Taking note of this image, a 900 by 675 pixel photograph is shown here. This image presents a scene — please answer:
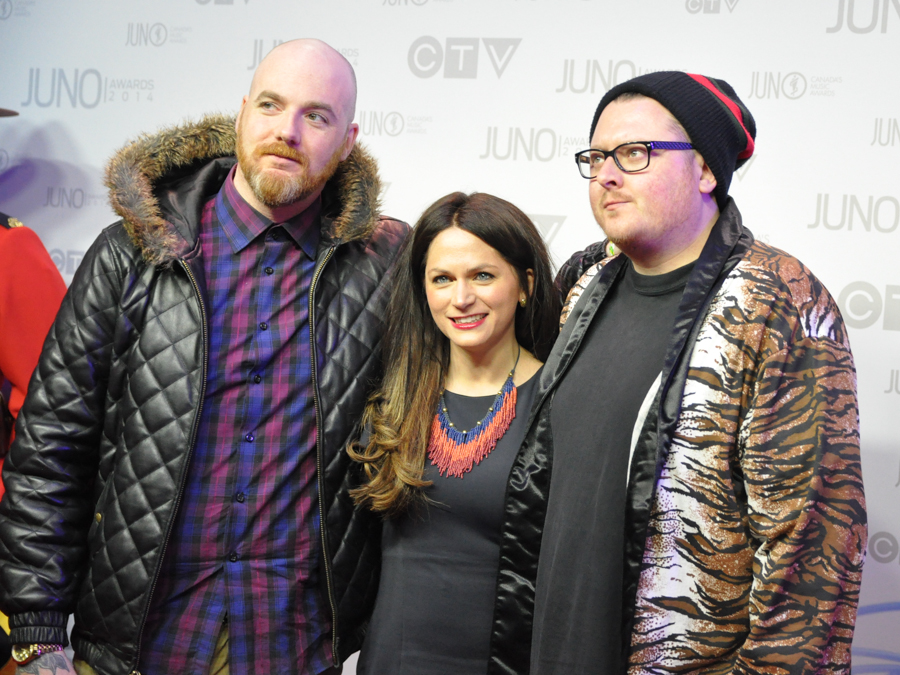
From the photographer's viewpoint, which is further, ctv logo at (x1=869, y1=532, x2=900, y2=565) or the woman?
ctv logo at (x1=869, y1=532, x2=900, y2=565)

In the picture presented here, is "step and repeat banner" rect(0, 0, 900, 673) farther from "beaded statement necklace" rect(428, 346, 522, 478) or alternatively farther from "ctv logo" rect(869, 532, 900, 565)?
"beaded statement necklace" rect(428, 346, 522, 478)

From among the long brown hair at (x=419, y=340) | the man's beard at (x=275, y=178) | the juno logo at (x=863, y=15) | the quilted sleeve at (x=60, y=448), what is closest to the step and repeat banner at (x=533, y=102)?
the juno logo at (x=863, y=15)

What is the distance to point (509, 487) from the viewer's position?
1617 mm

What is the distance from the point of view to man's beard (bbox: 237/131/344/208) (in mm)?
1706

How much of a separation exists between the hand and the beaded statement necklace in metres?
0.90

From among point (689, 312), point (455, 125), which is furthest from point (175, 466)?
point (455, 125)

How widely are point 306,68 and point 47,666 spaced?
1429 millimetres

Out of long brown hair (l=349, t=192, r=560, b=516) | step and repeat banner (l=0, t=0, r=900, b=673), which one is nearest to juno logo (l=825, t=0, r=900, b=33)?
step and repeat banner (l=0, t=0, r=900, b=673)

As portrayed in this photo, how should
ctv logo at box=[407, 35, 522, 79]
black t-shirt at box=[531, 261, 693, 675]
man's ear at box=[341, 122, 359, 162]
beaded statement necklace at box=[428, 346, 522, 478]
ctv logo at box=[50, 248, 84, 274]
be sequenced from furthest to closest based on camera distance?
1. ctv logo at box=[50, 248, 84, 274]
2. ctv logo at box=[407, 35, 522, 79]
3. man's ear at box=[341, 122, 359, 162]
4. beaded statement necklace at box=[428, 346, 522, 478]
5. black t-shirt at box=[531, 261, 693, 675]

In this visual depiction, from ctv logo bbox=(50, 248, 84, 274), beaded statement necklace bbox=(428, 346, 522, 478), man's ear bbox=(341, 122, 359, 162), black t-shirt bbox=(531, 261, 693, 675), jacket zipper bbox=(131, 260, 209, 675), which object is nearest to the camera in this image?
black t-shirt bbox=(531, 261, 693, 675)

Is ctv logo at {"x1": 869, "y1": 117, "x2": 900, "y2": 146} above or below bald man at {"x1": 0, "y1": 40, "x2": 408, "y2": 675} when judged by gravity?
above

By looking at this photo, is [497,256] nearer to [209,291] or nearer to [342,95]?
[342,95]

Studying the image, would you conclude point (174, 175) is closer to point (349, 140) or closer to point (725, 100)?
point (349, 140)

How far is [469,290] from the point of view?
68.9 inches
